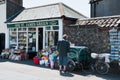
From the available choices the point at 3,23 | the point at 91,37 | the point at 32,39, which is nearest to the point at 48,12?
the point at 32,39

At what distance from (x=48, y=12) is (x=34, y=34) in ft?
7.08

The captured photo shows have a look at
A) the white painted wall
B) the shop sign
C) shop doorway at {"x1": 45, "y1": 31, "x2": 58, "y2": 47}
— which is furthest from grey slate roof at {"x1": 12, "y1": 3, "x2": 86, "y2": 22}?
the white painted wall

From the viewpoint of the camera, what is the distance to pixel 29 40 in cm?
1786

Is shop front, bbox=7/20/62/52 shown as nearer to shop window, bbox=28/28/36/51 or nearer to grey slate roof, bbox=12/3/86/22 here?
shop window, bbox=28/28/36/51

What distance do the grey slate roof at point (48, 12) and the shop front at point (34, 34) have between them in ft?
1.76

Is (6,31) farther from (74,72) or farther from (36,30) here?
(74,72)

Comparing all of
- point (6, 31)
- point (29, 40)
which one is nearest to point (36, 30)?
point (29, 40)

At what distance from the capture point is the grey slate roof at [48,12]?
15.8 metres

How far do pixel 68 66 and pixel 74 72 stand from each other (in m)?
0.49

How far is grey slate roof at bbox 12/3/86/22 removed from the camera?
15812mm

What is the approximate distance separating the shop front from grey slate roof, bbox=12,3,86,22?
0.54 metres

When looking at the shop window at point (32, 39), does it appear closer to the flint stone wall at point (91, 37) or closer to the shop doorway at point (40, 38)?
the shop doorway at point (40, 38)

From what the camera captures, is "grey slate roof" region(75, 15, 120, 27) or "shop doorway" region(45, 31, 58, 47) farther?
"shop doorway" region(45, 31, 58, 47)

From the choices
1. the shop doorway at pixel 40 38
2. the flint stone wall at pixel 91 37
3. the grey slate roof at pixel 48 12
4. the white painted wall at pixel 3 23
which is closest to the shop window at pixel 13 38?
the white painted wall at pixel 3 23
